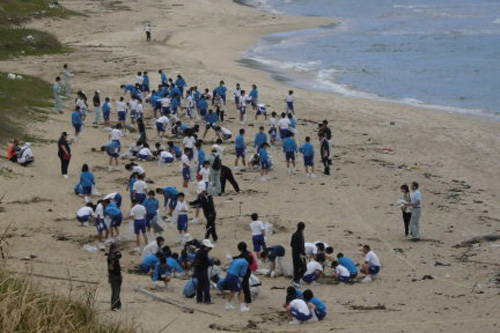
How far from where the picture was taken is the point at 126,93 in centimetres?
3712

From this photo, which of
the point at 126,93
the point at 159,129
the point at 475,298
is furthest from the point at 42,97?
the point at 475,298

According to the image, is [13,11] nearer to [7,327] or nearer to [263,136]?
[263,136]

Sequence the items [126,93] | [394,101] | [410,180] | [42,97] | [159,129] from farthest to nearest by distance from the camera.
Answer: [394,101] < [126,93] < [42,97] < [159,129] < [410,180]

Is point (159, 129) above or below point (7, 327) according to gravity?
below

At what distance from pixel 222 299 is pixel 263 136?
1073cm

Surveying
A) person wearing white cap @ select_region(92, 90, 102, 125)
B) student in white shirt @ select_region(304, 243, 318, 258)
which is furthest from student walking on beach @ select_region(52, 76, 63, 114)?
student in white shirt @ select_region(304, 243, 318, 258)

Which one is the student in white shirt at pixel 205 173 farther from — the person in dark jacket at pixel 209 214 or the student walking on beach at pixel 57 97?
the student walking on beach at pixel 57 97

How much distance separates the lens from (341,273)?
17.3m

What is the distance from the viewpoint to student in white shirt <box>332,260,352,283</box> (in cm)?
1725

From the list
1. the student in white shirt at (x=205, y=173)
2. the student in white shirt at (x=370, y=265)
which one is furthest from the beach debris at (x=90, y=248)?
the student in white shirt at (x=370, y=265)

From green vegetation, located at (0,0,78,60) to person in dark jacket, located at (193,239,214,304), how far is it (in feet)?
95.1

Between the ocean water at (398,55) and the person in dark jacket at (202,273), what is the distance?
26.1m

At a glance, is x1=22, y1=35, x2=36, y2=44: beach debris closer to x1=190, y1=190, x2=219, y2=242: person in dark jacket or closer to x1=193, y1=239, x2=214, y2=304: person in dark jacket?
x1=190, y1=190, x2=219, y2=242: person in dark jacket

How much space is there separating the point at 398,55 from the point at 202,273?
4299cm
